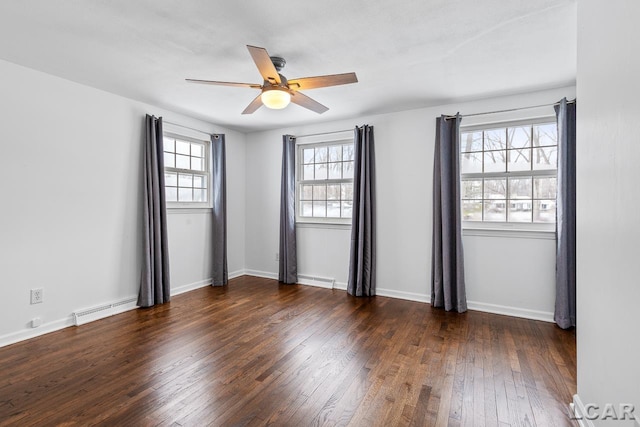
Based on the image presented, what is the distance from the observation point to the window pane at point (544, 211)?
3430 mm

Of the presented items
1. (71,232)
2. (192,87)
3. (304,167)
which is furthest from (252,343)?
(304,167)

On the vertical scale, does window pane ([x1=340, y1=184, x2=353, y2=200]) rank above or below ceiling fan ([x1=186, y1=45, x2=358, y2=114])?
below

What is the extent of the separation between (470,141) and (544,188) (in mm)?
975

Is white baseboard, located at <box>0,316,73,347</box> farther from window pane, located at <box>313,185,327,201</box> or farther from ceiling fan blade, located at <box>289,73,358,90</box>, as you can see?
window pane, located at <box>313,185,327,201</box>

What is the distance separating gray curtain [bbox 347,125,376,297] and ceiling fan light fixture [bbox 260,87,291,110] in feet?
6.09

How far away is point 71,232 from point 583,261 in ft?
14.1

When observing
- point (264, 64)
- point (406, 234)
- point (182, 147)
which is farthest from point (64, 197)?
point (406, 234)

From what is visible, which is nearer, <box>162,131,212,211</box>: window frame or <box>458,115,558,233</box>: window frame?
<box>458,115,558,233</box>: window frame

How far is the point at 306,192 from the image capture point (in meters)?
5.07

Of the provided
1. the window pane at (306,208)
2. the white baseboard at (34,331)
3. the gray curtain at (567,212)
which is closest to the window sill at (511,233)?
the gray curtain at (567,212)

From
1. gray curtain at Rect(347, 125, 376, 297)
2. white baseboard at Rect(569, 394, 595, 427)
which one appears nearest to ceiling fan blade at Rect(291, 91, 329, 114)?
gray curtain at Rect(347, 125, 376, 297)

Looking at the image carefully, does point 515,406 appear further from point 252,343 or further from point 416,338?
point 252,343

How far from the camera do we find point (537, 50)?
249 cm

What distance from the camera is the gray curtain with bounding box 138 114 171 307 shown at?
12.3ft
